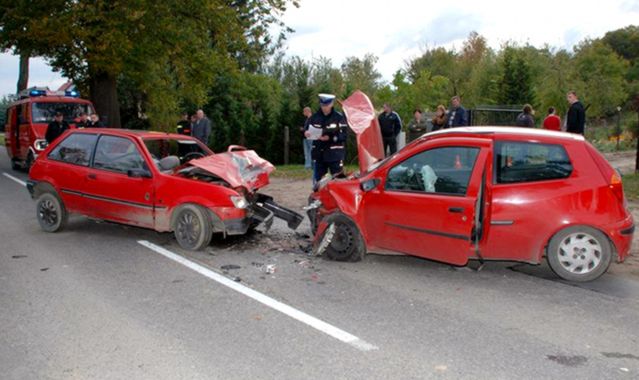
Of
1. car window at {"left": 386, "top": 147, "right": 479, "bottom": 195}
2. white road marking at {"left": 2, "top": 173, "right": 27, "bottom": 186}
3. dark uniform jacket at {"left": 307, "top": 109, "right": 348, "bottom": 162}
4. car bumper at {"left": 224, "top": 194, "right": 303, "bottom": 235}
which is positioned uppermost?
dark uniform jacket at {"left": 307, "top": 109, "right": 348, "bottom": 162}

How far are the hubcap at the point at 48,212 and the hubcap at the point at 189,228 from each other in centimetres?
233

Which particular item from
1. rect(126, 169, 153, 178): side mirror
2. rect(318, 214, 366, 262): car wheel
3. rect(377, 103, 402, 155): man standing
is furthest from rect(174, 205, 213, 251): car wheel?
rect(377, 103, 402, 155): man standing

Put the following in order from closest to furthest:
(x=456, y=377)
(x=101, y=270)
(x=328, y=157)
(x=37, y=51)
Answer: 1. (x=456, y=377)
2. (x=101, y=270)
3. (x=328, y=157)
4. (x=37, y=51)

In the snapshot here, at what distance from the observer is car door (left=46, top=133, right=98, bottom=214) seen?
27.2 ft

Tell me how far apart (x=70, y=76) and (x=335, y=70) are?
55.0 ft

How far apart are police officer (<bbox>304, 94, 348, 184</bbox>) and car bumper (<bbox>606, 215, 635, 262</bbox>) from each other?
463cm

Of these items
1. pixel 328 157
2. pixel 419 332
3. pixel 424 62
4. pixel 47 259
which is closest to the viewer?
pixel 419 332

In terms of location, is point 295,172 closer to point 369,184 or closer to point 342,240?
point 342,240

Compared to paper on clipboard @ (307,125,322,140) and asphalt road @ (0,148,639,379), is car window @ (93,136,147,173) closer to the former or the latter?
asphalt road @ (0,148,639,379)

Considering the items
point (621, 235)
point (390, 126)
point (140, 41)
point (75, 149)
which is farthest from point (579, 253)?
point (140, 41)

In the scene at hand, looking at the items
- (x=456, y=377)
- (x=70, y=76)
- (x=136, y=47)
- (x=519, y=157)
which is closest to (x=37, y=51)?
(x=70, y=76)

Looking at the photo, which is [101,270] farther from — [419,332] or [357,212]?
[419,332]

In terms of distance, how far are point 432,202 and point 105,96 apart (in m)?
17.5

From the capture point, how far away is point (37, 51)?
Result: 20.3 meters
